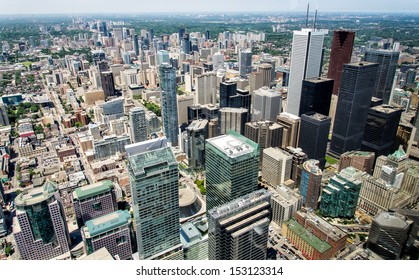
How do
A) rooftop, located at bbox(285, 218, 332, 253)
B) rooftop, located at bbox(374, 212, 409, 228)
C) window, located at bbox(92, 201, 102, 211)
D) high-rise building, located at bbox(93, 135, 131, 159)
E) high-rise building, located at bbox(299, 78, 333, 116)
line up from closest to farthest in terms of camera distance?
1. rooftop, located at bbox(374, 212, 409, 228)
2. rooftop, located at bbox(285, 218, 332, 253)
3. window, located at bbox(92, 201, 102, 211)
4. high-rise building, located at bbox(93, 135, 131, 159)
5. high-rise building, located at bbox(299, 78, 333, 116)

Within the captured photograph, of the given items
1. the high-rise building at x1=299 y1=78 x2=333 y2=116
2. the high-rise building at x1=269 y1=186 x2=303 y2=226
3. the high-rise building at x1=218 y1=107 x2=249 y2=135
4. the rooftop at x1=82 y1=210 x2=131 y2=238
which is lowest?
the high-rise building at x1=269 y1=186 x2=303 y2=226

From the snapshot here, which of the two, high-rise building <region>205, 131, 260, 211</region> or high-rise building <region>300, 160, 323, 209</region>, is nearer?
high-rise building <region>205, 131, 260, 211</region>

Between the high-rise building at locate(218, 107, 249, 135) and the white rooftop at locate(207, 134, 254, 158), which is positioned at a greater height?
the white rooftop at locate(207, 134, 254, 158)

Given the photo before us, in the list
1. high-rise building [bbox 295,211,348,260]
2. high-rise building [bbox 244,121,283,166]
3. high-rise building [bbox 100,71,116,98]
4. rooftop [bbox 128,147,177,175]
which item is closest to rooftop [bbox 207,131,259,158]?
rooftop [bbox 128,147,177,175]

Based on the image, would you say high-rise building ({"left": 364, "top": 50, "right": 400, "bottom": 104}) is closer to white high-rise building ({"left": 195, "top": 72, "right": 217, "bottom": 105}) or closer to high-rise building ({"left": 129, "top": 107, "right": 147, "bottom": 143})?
white high-rise building ({"left": 195, "top": 72, "right": 217, "bottom": 105})

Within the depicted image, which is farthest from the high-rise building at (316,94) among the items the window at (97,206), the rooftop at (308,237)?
the window at (97,206)
